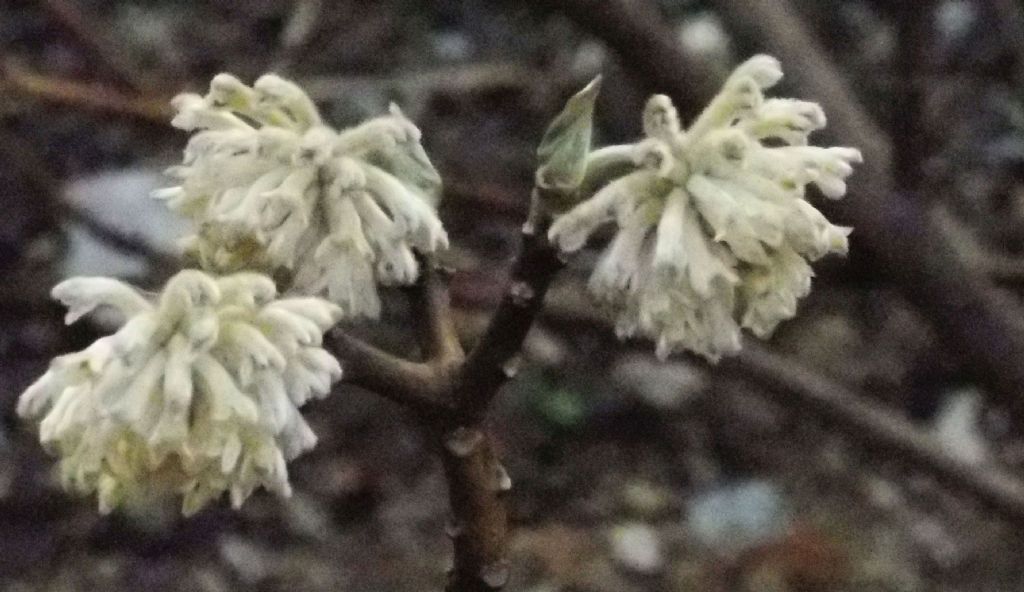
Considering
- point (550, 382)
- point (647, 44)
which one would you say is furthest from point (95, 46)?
point (550, 382)

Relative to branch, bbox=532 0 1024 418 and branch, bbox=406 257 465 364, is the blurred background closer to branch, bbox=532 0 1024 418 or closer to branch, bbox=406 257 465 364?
branch, bbox=532 0 1024 418

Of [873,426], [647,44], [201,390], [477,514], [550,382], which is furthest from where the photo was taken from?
[550,382]

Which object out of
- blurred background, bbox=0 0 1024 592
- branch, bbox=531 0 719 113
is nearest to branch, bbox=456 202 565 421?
branch, bbox=531 0 719 113

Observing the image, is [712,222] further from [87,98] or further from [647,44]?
[87,98]

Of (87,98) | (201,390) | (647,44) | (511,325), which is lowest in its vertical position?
(87,98)

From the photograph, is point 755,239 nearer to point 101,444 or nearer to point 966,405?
point 101,444

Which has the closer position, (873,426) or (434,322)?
(434,322)

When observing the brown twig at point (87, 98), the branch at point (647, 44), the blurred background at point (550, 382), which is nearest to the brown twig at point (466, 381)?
the branch at point (647, 44)
